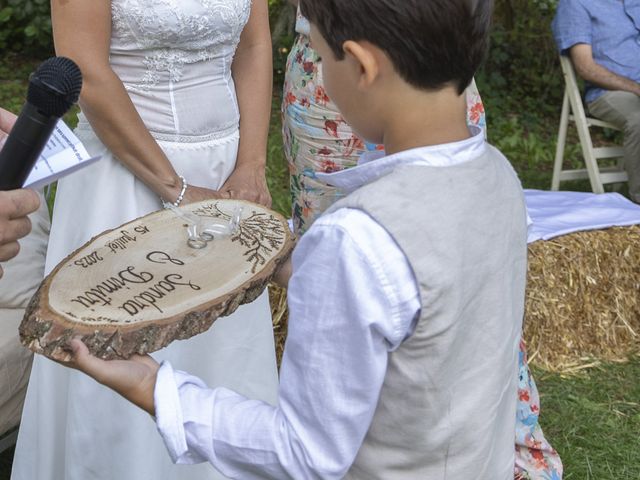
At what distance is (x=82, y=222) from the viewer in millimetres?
2475

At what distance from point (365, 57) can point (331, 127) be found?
4.90ft

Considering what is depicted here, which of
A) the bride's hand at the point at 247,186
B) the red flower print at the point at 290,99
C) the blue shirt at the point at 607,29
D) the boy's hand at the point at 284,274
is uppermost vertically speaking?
the boy's hand at the point at 284,274

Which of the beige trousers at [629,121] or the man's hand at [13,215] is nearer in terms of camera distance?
the man's hand at [13,215]

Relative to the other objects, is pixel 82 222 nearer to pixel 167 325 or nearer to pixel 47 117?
pixel 167 325

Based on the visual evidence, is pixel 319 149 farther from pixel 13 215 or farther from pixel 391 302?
pixel 391 302

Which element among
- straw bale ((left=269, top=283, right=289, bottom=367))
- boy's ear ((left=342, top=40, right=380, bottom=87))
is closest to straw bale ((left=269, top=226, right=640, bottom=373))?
straw bale ((left=269, top=283, right=289, bottom=367))

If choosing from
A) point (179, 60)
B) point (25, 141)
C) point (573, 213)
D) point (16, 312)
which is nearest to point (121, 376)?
point (25, 141)

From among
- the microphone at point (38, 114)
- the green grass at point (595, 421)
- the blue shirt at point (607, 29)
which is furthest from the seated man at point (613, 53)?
the microphone at point (38, 114)

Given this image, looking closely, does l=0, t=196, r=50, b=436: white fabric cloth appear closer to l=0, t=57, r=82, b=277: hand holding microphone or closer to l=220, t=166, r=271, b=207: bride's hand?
l=220, t=166, r=271, b=207: bride's hand

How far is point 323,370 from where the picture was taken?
4.47 feet

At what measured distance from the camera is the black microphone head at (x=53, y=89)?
134cm

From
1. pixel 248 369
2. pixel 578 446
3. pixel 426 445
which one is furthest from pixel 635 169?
pixel 426 445

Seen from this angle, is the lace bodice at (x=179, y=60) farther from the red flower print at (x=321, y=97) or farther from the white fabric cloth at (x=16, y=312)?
the white fabric cloth at (x=16, y=312)

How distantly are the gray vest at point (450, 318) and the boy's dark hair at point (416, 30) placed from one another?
0.49 ft
